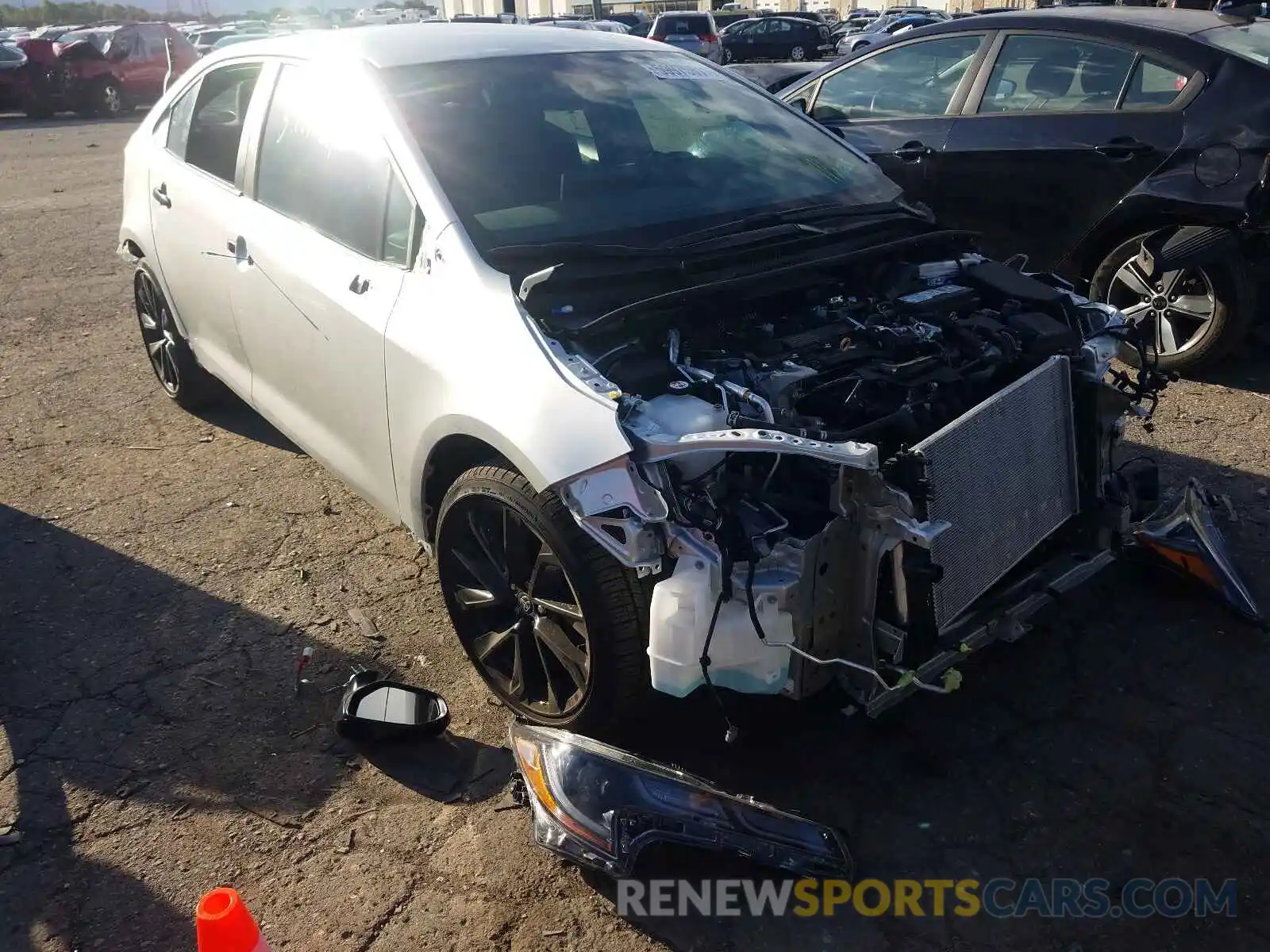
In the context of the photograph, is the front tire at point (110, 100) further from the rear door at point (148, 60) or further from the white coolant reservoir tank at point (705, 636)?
the white coolant reservoir tank at point (705, 636)

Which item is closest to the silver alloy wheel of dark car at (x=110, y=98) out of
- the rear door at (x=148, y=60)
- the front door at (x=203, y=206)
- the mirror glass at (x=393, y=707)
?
the rear door at (x=148, y=60)

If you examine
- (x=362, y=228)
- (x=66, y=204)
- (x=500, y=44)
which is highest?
(x=500, y=44)

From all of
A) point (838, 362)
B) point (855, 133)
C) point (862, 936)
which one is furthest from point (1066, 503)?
point (855, 133)

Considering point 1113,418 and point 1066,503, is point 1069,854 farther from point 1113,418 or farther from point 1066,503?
point 1113,418

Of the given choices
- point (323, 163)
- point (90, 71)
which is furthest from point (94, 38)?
point (323, 163)

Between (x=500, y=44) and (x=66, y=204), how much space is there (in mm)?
10286

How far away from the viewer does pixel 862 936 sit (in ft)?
7.97

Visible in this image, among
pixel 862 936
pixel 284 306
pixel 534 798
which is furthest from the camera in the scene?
pixel 284 306

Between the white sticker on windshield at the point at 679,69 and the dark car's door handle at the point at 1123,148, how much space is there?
223 centimetres

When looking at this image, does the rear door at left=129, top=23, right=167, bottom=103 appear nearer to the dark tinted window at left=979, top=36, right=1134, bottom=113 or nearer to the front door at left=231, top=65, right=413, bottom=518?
the dark tinted window at left=979, top=36, right=1134, bottom=113

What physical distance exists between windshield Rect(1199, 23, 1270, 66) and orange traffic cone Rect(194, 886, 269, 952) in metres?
5.63

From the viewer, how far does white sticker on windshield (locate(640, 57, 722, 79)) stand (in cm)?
404

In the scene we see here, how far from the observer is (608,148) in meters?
3.67

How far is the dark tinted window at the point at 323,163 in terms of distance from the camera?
3.34m
